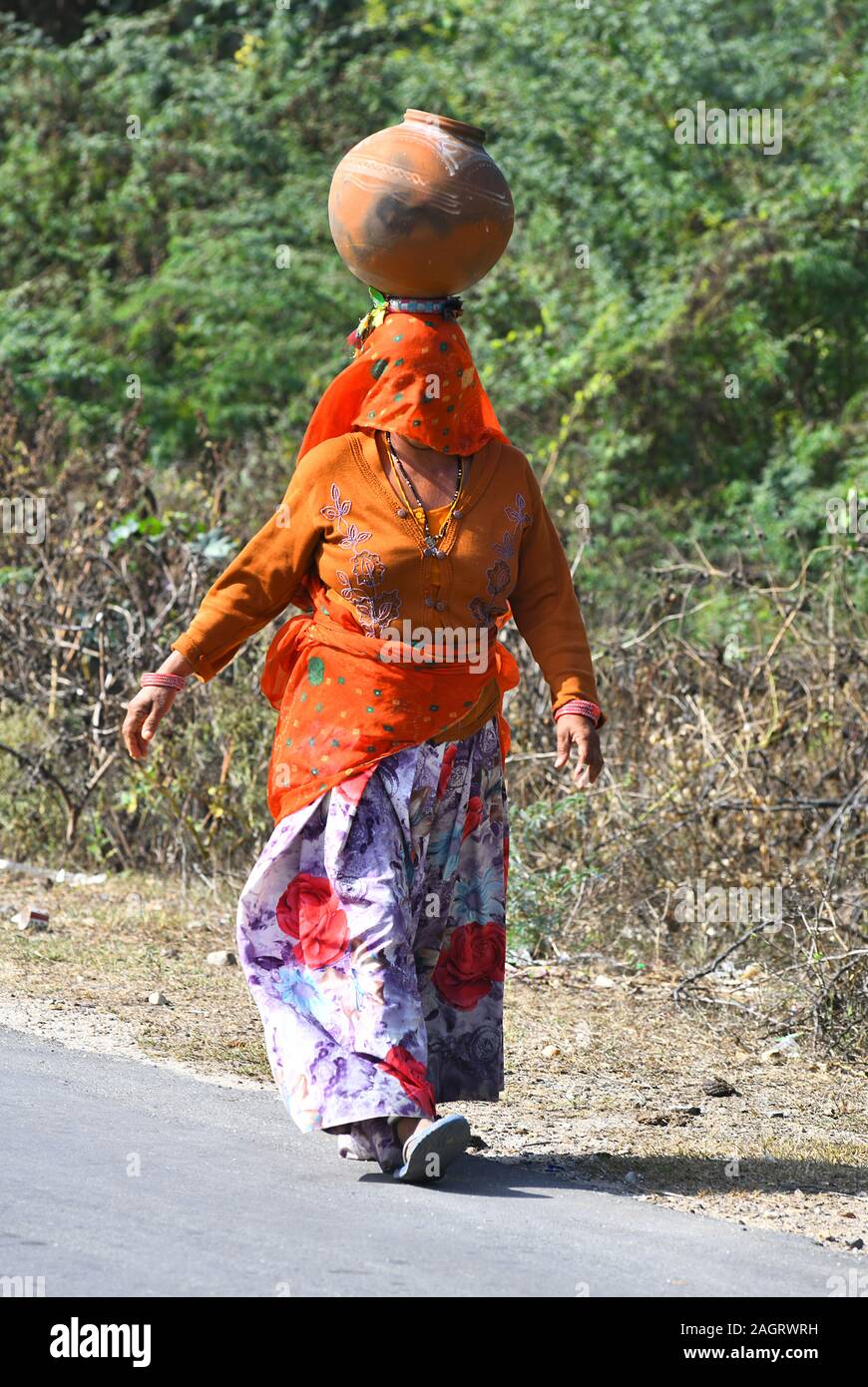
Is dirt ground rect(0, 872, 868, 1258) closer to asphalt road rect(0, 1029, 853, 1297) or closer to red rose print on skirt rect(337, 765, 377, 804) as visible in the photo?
asphalt road rect(0, 1029, 853, 1297)

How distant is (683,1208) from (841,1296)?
2.06ft

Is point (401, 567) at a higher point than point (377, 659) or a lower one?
higher

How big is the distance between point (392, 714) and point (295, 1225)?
3.56 feet

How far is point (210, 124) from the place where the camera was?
14773 millimetres

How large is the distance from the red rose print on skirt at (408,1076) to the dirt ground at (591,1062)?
19.1 inches

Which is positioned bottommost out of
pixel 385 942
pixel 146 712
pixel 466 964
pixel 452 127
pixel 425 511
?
pixel 466 964

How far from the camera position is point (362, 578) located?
3.80 m

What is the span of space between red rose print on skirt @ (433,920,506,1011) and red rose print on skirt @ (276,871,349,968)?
29 cm

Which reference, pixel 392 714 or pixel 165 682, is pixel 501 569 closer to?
pixel 392 714

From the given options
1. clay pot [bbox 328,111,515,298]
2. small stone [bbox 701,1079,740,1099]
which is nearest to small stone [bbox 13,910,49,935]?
small stone [bbox 701,1079,740,1099]

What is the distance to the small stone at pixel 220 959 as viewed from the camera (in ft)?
19.1

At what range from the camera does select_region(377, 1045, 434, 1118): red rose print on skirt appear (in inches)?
143

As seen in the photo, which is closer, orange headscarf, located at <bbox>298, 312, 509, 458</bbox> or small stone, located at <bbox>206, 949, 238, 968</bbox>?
orange headscarf, located at <bbox>298, 312, 509, 458</bbox>

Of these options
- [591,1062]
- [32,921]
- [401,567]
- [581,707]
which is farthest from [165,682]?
[32,921]
